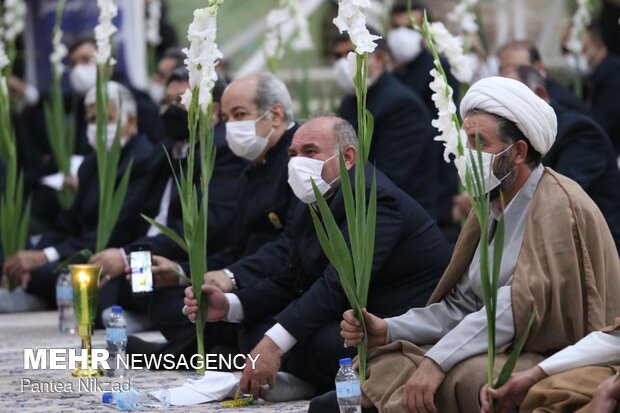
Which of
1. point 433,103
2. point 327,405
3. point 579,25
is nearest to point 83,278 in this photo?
point 327,405

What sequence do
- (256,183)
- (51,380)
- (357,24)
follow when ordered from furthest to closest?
(256,183), (51,380), (357,24)

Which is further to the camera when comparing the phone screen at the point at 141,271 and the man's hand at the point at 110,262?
the man's hand at the point at 110,262

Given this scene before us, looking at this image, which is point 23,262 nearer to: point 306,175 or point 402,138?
point 402,138

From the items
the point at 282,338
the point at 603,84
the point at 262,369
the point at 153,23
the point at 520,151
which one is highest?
the point at 153,23

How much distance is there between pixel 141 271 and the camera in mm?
6465

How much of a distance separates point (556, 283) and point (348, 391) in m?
0.76

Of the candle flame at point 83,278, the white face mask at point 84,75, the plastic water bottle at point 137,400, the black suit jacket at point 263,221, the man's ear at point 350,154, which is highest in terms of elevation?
the white face mask at point 84,75

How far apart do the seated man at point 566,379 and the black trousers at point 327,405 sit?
0.67 meters

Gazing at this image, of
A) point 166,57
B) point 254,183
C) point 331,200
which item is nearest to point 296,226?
point 331,200

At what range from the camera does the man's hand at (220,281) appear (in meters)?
6.24

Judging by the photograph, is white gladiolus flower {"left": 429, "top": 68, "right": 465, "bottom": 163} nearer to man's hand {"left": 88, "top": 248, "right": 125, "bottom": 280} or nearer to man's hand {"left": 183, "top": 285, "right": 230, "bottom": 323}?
man's hand {"left": 183, "top": 285, "right": 230, "bottom": 323}

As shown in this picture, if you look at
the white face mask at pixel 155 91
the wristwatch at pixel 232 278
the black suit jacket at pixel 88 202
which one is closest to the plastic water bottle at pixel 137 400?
the wristwatch at pixel 232 278

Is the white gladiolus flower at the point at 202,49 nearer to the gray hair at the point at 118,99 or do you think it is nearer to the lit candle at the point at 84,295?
the lit candle at the point at 84,295

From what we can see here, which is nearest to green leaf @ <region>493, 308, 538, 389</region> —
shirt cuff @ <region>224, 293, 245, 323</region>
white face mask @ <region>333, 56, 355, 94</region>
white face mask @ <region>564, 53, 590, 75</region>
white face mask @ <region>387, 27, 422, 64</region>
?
shirt cuff @ <region>224, 293, 245, 323</region>
